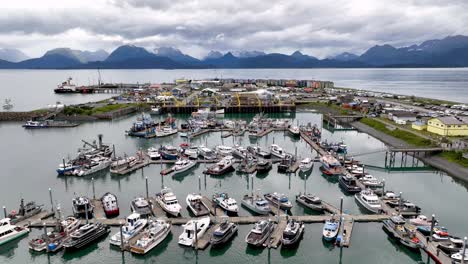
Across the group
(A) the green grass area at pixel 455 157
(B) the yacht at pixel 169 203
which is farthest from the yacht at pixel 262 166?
(A) the green grass area at pixel 455 157

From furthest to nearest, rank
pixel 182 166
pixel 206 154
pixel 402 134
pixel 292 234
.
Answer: pixel 402 134, pixel 206 154, pixel 182 166, pixel 292 234

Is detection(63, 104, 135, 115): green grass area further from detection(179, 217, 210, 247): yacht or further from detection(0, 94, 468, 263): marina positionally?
detection(179, 217, 210, 247): yacht

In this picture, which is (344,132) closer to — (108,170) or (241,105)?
(241,105)

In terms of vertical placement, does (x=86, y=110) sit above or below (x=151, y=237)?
above

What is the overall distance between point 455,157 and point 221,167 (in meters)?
30.6

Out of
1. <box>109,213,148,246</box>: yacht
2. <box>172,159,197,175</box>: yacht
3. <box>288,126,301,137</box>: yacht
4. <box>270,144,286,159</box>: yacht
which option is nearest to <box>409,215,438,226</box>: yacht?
<box>270,144,286,159</box>: yacht

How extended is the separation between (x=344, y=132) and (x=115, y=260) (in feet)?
187

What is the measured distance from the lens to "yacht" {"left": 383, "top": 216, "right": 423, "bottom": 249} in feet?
77.7

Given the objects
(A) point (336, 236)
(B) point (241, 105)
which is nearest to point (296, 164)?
(A) point (336, 236)

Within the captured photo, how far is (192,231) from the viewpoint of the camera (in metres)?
24.5

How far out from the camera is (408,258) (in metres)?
23.6

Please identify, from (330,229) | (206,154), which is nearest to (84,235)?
(330,229)

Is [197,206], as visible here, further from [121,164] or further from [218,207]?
[121,164]

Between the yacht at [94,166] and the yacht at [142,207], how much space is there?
46.7ft
